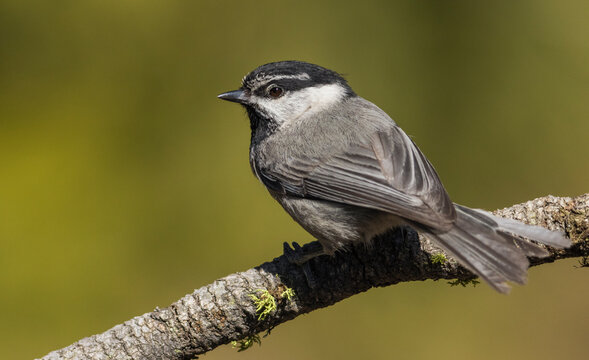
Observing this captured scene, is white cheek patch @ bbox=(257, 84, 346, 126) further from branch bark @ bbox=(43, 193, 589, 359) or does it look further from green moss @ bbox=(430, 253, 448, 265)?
green moss @ bbox=(430, 253, 448, 265)

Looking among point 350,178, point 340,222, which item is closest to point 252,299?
point 340,222

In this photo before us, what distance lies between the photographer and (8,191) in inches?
158

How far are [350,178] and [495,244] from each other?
29.1 inches

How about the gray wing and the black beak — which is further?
the black beak

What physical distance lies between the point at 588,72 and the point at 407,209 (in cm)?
217

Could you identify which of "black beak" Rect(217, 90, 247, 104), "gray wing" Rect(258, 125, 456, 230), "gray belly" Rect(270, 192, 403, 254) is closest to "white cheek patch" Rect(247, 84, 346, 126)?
"black beak" Rect(217, 90, 247, 104)

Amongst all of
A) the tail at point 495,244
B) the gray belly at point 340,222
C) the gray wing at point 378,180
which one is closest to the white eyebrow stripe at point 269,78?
the gray wing at point 378,180

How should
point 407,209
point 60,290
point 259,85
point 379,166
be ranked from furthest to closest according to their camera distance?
point 60,290 → point 259,85 → point 379,166 → point 407,209

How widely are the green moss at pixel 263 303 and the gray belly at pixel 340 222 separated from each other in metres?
0.37

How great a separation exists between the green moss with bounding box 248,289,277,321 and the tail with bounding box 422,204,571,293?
0.71 metres

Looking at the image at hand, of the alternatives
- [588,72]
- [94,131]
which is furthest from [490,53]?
[94,131]

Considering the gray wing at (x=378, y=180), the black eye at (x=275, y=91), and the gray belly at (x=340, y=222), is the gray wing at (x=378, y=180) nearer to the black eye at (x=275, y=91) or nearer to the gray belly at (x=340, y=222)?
the gray belly at (x=340, y=222)

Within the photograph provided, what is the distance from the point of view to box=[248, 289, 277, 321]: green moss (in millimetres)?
2617

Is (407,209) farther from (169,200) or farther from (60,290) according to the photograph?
→ (60,290)
